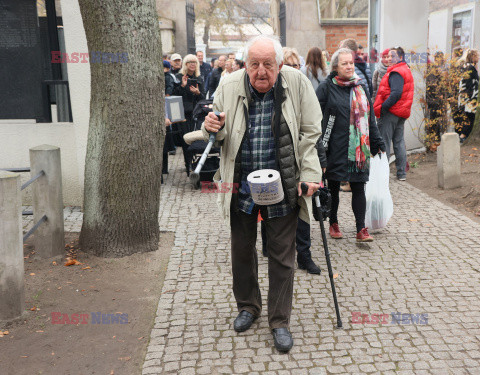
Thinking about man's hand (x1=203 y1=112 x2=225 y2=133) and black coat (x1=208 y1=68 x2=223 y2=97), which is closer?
man's hand (x1=203 y1=112 x2=225 y2=133)

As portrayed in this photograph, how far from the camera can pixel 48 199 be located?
545 centimetres

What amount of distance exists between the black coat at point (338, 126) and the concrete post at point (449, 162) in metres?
3.00

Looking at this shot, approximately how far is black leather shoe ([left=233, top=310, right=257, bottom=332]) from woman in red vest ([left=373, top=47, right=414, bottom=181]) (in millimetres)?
5260

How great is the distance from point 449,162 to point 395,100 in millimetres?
1184

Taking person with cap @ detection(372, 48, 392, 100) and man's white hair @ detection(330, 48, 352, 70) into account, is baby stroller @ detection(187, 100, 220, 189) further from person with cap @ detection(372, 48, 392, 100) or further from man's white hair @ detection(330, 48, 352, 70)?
man's white hair @ detection(330, 48, 352, 70)

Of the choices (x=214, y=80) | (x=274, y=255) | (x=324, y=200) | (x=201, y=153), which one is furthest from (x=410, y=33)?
(x=274, y=255)

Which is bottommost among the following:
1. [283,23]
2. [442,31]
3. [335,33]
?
[442,31]

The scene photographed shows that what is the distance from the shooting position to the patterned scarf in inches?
225

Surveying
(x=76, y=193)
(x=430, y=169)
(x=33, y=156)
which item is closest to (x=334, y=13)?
(x=430, y=169)

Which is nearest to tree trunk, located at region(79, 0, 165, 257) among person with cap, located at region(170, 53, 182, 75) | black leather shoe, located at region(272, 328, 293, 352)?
black leather shoe, located at region(272, 328, 293, 352)

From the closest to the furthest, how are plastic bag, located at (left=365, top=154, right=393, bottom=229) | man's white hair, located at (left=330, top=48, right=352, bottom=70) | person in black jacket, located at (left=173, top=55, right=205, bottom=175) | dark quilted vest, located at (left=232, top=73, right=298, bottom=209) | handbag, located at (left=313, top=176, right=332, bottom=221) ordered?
dark quilted vest, located at (left=232, top=73, right=298, bottom=209), handbag, located at (left=313, top=176, right=332, bottom=221), man's white hair, located at (left=330, top=48, right=352, bottom=70), plastic bag, located at (left=365, top=154, right=393, bottom=229), person in black jacket, located at (left=173, top=55, right=205, bottom=175)

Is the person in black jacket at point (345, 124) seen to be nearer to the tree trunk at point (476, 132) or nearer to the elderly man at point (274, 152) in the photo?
the elderly man at point (274, 152)

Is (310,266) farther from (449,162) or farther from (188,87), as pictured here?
(188,87)

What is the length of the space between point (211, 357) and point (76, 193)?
4.34 m
